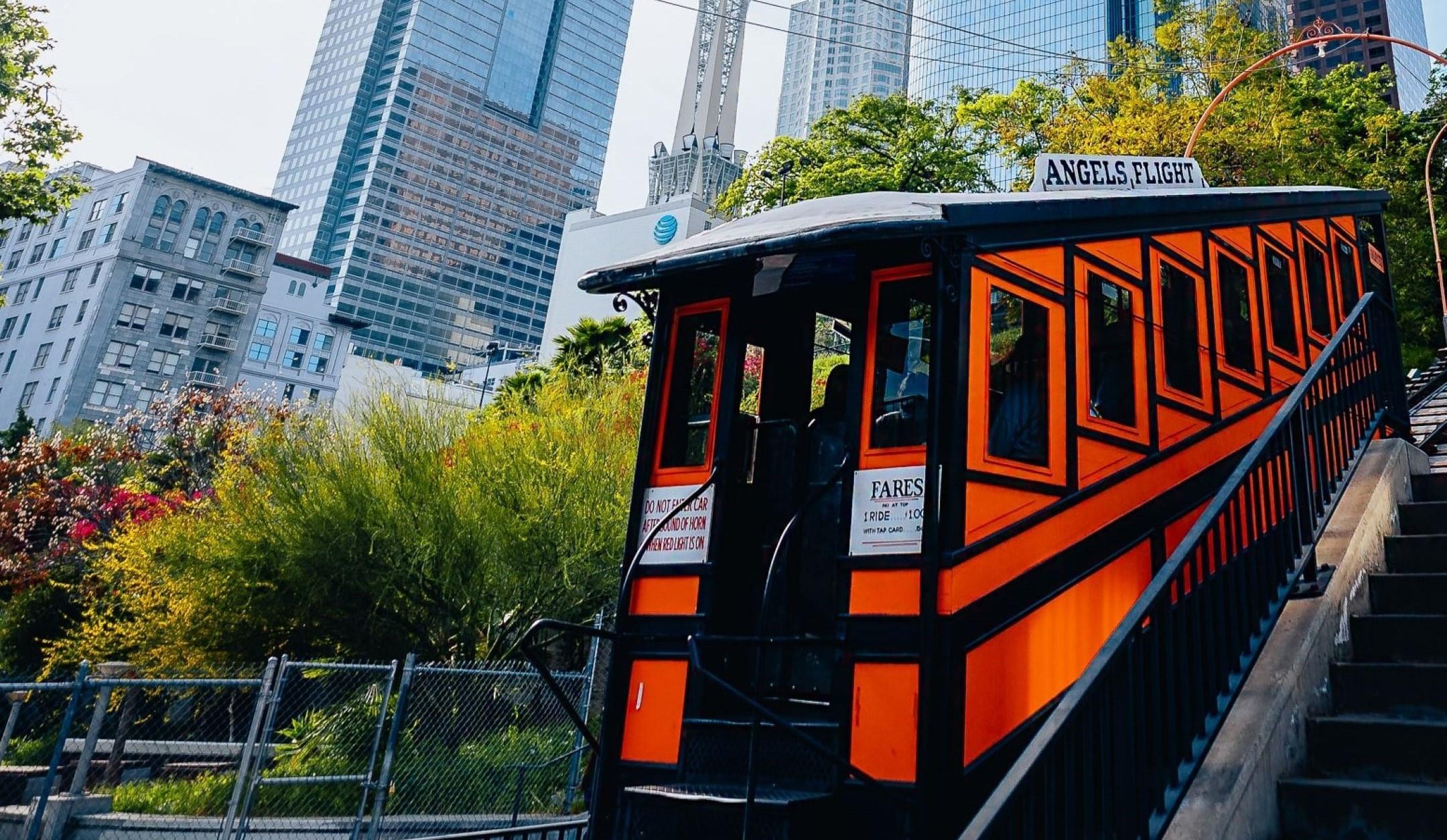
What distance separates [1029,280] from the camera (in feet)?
20.1

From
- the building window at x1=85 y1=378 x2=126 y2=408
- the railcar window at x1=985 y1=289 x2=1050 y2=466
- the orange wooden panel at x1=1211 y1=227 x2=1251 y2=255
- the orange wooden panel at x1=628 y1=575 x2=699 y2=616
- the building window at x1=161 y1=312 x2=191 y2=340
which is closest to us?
the railcar window at x1=985 y1=289 x2=1050 y2=466

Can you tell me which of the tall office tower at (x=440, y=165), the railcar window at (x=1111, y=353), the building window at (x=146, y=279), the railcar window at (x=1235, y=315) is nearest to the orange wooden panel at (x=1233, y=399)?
the railcar window at (x=1235, y=315)

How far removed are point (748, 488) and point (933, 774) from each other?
242 centimetres

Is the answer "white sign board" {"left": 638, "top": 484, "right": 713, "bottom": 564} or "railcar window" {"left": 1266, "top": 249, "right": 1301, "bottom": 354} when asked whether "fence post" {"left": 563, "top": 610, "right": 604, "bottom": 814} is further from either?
"railcar window" {"left": 1266, "top": 249, "right": 1301, "bottom": 354}

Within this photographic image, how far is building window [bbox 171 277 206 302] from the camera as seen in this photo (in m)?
77.6

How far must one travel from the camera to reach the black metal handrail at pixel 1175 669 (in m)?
3.43

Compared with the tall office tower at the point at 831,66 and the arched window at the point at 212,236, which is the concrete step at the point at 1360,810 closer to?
the arched window at the point at 212,236

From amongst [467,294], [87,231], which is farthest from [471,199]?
[87,231]

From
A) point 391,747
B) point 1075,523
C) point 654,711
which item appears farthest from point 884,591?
point 391,747

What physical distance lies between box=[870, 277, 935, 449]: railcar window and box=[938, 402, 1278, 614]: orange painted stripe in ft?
2.75

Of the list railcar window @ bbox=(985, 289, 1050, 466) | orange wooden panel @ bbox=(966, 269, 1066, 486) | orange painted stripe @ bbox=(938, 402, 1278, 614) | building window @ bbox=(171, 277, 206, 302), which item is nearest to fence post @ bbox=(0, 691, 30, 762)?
orange painted stripe @ bbox=(938, 402, 1278, 614)

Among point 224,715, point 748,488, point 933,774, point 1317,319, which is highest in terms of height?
point 1317,319

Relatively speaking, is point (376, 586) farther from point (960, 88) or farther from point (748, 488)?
point (960, 88)

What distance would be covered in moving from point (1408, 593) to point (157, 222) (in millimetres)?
88271
